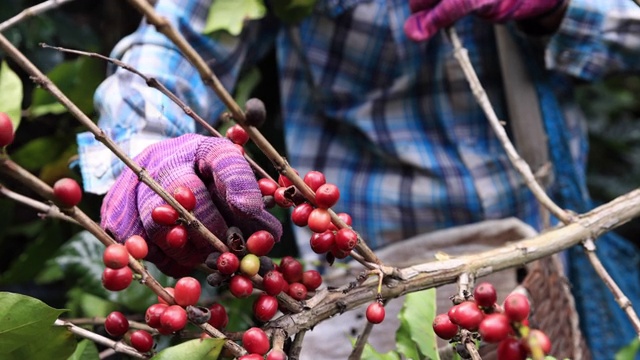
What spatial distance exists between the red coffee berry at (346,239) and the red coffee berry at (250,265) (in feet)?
0.20

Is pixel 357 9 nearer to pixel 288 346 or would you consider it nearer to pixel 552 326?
pixel 552 326

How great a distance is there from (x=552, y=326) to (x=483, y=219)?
205 millimetres

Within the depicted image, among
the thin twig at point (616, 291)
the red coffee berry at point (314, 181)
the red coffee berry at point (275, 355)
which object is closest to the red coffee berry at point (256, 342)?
the red coffee berry at point (275, 355)

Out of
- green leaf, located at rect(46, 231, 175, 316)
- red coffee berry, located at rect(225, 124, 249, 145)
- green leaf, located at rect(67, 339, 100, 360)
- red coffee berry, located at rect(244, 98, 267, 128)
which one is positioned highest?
red coffee berry, located at rect(244, 98, 267, 128)

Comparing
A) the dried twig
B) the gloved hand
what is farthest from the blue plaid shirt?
the dried twig

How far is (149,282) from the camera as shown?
0.47 m

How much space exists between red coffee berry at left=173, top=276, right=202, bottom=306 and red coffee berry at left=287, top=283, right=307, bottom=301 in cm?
8

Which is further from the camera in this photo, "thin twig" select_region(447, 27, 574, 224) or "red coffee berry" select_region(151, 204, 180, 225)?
"thin twig" select_region(447, 27, 574, 224)

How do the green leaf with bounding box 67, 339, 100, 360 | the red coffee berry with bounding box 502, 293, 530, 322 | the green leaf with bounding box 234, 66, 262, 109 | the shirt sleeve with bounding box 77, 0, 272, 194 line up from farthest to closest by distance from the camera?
the green leaf with bounding box 234, 66, 262, 109 → the shirt sleeve with bounding box 77, 0, 272, 194 → the green leaf with bounding box 67, 339, 100, 360 → the red coffee berry with bounding box 502, 293, 530, 322

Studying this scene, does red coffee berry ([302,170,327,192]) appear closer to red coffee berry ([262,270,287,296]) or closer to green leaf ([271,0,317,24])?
red coffee berry ([262,270,287,296])

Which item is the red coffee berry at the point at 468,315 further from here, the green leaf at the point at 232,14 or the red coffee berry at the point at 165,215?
the green leaf at the point at 232,14

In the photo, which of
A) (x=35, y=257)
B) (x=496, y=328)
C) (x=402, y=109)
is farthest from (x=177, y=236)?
(x=35, y=257)

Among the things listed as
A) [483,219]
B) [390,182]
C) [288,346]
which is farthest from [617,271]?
[288,346]

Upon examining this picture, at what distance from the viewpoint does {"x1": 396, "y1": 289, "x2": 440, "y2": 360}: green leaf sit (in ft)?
2.03
